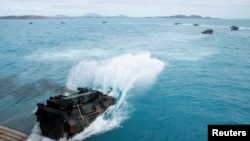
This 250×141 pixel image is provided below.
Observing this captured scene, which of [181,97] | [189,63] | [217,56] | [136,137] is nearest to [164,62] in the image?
[189,63]

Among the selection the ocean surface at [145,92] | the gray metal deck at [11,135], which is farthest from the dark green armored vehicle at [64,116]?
the gray metal deck at [11,135]

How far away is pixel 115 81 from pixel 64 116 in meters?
14.4

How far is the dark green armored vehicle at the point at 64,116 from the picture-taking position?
19875 millimetres

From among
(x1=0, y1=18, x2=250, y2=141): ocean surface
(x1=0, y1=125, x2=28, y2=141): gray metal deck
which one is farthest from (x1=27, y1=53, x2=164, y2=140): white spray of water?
(x1=0, y1=125, x2=28, y2=141): gray metal deck

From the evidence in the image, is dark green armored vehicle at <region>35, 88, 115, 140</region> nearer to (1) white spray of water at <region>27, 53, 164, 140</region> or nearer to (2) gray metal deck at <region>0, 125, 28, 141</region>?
(1) white spray of water at <region>27, 53, 164, 140</region>

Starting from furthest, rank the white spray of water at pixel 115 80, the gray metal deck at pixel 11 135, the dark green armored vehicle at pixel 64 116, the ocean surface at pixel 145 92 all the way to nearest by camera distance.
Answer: the white spray of water at pixel 115 80 → the ocean surface at pixel 145 92 → the gray metal deck at pixel 11 135 → the dark green armored vehicle at pixel 64 116

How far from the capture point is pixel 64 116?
776 inches

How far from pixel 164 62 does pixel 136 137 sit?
99.3 feet

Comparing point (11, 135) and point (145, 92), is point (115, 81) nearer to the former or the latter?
point (145, 92)

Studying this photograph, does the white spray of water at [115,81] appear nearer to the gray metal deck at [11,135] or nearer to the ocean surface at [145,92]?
the ocean surface at [145,92]

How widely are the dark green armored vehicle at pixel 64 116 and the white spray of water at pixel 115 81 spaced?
1017 mm

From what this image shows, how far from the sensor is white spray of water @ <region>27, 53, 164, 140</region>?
2350cm

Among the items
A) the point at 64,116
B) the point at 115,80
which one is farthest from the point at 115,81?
the point at 64,116

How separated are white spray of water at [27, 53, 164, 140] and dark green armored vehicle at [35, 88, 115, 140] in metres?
1.02
